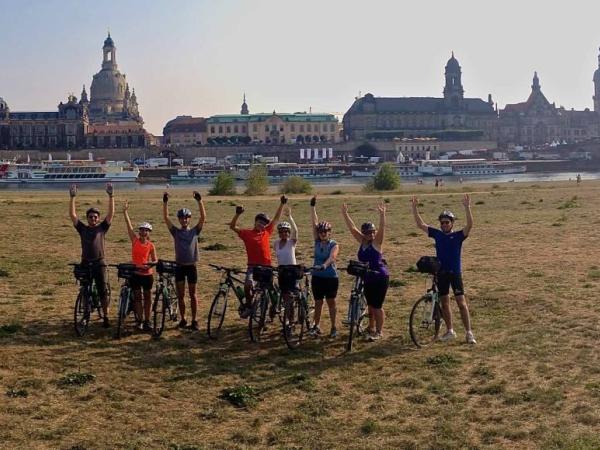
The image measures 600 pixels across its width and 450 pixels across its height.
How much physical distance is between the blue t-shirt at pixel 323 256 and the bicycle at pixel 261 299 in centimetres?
52

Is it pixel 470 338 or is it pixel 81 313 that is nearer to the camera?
pixel 470 338

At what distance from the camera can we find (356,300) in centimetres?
921

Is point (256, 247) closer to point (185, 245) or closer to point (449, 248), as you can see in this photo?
point (185, 245)

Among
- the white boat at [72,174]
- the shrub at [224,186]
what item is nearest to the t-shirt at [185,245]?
the shrub at [224,186]

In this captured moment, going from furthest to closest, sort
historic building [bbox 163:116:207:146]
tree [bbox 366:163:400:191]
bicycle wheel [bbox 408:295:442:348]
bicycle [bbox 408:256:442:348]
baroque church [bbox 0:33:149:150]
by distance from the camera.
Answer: historic building [bbox 163:116:207:146], baroque church [bbox 0:33:149:150], tree [bbox 366:163:400:191], bicycle wheel [bbox 408:295:442:348], bicycle [bbox 408:256:442:348]

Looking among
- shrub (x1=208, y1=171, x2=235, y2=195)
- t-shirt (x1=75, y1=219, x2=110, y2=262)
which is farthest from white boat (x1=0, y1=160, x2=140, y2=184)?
t-shirt (x1=75, y1=219, x2=110, y2=262)

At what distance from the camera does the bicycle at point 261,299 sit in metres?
9.09

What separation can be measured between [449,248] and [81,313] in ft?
13.8

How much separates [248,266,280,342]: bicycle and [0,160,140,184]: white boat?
87.8 meters

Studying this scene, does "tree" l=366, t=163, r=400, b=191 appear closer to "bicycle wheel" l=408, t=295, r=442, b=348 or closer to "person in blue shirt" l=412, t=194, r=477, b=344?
"bicycle wheel" l=408, t=295, r=442, b=348

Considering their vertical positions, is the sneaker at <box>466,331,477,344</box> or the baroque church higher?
the baroque church

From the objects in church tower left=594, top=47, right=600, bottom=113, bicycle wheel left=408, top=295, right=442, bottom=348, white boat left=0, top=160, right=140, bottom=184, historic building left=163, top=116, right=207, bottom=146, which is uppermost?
church tower left=594, top=47, right=600, bottom=113

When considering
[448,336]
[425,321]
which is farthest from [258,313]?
[448,336]

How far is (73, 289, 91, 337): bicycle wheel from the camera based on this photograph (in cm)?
958
